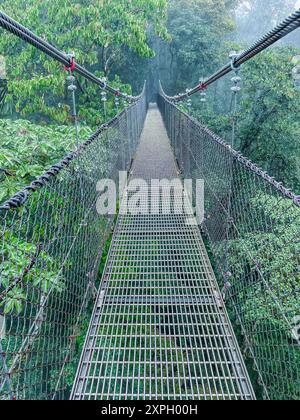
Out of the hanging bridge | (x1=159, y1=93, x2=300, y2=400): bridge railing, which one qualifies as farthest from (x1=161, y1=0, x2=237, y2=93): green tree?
the hanging bridge

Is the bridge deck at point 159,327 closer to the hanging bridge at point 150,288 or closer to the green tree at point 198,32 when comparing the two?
the hanging bridge at point 150,288

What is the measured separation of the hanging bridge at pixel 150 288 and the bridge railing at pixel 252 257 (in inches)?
0.6

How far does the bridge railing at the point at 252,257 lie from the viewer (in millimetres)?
1546

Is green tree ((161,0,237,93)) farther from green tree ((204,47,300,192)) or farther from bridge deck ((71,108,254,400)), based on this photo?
bridge deck ((71,108,254,400))

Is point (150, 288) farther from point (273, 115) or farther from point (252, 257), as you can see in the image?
point (273, 115)

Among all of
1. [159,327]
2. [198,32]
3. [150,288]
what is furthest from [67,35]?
[198,32]

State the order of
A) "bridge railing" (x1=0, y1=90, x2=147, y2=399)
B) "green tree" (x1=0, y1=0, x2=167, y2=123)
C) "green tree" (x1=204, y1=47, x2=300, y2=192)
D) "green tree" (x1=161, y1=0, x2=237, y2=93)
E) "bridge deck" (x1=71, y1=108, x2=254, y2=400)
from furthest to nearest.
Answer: "green tree" (x1=161, y1=0, x2=237, y2=93)
"green tree" (x1=204, y1=47, x2=300, y2=192)
"green tree" (x1=0, y1=0, x2=167, y2=123)
"bridge deck" (x1=71, y1=108, x2=254, y2=400)
"bridge railing" (x1=0, y1=90, x2=147, y2=399)

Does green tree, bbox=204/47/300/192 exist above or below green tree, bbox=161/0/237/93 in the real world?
below

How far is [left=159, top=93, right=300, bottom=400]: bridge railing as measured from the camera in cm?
155

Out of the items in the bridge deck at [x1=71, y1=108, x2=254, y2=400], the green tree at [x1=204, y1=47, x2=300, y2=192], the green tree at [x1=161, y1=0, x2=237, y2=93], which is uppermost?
the green tree at [x1=161, y1=0, x2=237, y2=93]

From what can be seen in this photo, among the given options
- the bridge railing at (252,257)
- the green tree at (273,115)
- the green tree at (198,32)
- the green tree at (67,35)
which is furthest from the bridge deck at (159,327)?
the green tree at (198,32)

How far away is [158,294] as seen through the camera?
206cm

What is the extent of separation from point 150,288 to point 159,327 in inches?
13.2

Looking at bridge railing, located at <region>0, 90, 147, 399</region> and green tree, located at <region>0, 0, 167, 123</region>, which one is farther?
green tree, located at <region>0, 0, 167, 123</region>
